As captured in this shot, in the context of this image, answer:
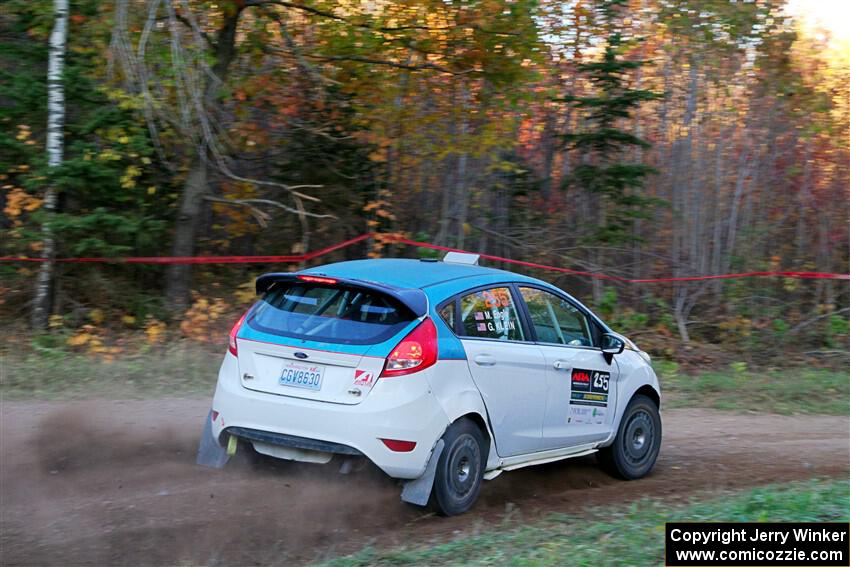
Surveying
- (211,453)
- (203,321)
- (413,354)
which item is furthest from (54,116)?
(413,354)

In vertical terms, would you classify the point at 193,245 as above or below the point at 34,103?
below

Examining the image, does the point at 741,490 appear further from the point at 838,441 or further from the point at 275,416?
the point at 275,416

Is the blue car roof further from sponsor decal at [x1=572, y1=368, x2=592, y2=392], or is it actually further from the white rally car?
sponsor decal at [x1=572, y1=368, x2=592, y2=392]

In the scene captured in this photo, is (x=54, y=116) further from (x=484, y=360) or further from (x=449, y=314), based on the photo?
(x=484, y=360)

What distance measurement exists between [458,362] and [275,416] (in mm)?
1239

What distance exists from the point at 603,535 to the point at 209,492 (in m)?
2.70

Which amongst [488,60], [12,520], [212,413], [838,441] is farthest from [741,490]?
[488,60]

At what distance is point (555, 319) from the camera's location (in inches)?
271

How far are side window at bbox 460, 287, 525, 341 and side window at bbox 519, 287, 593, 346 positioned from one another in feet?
0.72

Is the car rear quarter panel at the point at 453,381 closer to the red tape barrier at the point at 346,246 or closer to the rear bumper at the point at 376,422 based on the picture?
Result: the rear bumper at the point at 376,422

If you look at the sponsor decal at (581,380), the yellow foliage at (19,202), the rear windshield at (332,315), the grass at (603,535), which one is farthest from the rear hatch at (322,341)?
the yellow foliage at (19,202)

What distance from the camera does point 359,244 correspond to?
14445mm

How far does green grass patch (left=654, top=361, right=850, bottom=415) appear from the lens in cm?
1083

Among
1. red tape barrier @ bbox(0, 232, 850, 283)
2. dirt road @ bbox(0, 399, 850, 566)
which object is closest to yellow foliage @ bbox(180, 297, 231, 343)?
red tape barrier @ bbox(0, 232, 850, 283)
